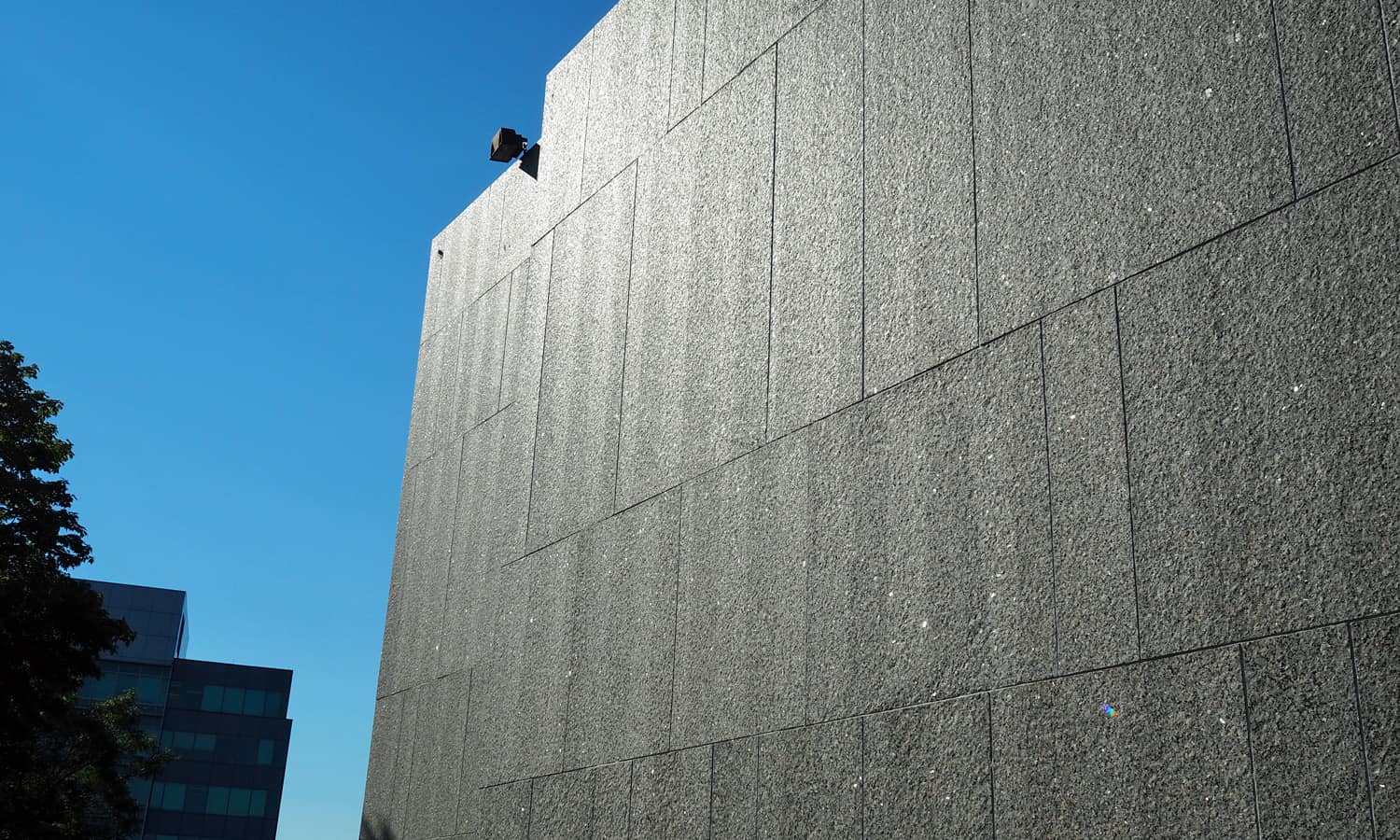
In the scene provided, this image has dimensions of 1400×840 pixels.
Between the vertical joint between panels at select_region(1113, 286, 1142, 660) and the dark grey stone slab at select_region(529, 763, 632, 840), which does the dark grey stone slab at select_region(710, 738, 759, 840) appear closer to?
the dark grey stone slab at select_region(529, 763, 632, 840)

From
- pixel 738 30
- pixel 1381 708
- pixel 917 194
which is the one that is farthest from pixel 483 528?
pixel 1381 708

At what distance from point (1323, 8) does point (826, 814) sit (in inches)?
153

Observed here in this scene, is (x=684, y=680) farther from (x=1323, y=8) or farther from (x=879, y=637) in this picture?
(x=1323, y=8)

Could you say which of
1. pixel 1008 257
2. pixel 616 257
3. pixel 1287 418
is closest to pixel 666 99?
pixel 616 257

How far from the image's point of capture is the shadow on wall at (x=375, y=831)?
11.1 meters

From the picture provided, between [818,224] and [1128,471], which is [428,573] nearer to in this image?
[818,224]

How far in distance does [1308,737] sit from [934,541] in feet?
6.34

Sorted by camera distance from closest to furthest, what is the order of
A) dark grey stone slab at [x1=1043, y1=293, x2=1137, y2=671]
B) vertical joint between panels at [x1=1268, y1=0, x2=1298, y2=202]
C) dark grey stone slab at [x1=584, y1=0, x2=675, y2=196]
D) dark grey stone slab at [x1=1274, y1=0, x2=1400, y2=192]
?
dark grey stone slab at [x1=1274, y1=0, x2=1400, y2=192] < vertical joint between panels at [x1=1268, y1=0, x2=1298, y2=202] < dark grey stone slab at [x1=1043, y1=293, x2=1137, y2=671] < dark grey stone slab at [x1=584, y1=0, x2=675, y2=196]

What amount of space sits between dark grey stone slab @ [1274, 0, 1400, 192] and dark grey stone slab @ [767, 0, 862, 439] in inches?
95.7

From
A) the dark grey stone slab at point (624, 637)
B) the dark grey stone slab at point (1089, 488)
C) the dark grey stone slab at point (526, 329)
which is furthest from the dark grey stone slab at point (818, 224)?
the dark grey stone slab at point (526, 329)

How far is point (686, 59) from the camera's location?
9.07 meters

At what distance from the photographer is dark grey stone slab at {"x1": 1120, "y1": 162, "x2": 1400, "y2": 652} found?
4.21 meters

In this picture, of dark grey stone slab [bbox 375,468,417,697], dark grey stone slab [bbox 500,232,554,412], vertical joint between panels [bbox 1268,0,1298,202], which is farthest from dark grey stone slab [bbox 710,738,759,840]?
dark grey stone slab [bbox 375,468,417,697]

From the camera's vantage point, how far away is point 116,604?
84.2m
